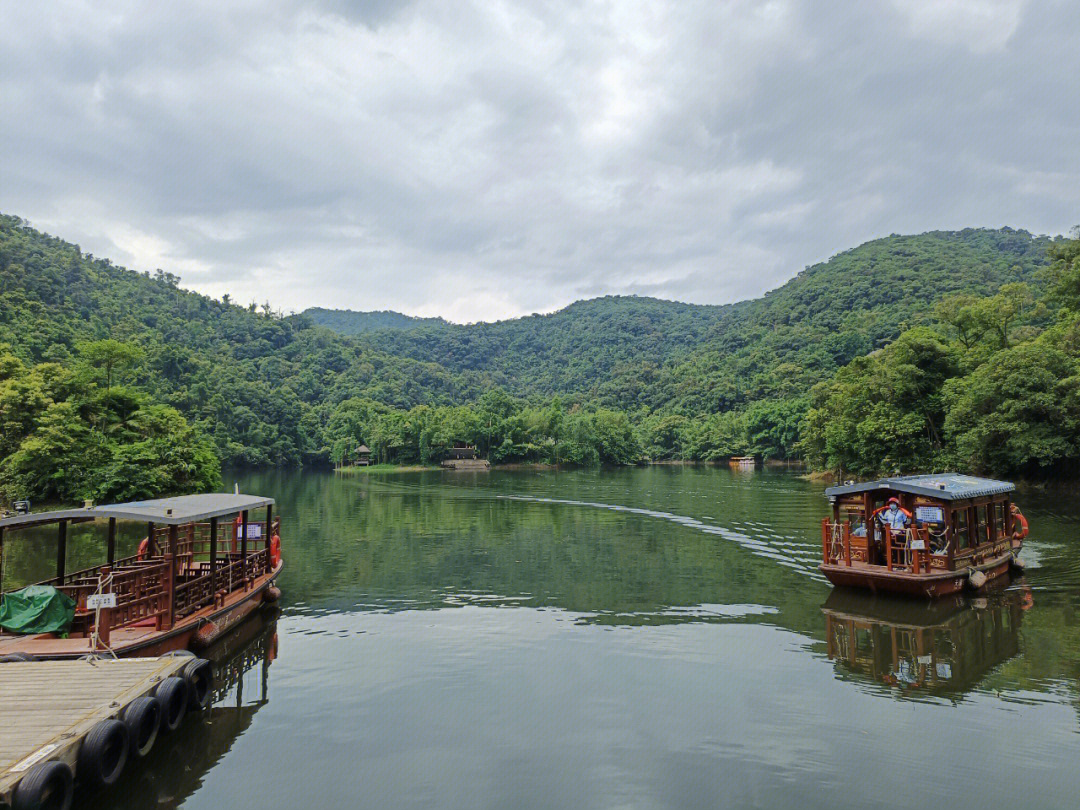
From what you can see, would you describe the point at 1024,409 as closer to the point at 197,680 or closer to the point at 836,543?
the point at 836,543

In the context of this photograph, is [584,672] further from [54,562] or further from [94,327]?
[94,327]

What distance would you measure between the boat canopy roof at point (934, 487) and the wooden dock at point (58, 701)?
548 inches

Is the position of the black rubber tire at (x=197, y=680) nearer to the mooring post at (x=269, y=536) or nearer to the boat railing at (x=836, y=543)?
the mooring post at (x=269, y=536)

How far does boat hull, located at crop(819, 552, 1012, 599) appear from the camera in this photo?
14898 millimetres

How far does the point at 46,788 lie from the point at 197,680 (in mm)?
3389

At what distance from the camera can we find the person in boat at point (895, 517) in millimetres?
15453

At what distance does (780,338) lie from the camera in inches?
5094

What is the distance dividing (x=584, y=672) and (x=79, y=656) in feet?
25.3

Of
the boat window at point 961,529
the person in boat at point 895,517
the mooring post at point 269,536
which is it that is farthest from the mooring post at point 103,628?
the boat window at point 961,529

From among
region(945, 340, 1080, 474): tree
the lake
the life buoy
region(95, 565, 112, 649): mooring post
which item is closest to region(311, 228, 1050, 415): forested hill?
region(945, 340, 1080, 474): tree

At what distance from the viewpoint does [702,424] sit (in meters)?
107

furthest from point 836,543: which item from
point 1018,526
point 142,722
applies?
point 142,722

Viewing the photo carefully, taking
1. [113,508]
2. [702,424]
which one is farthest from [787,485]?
[702,424]

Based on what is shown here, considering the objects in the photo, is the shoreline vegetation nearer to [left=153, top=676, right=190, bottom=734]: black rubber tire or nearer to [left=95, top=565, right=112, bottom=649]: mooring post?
[left=95, top=565, right=112, bottom=649]: mooring post
